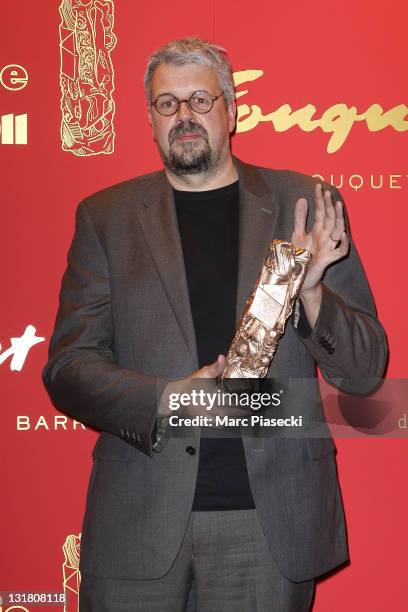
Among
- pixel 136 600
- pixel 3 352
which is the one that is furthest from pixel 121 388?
pixel 3 352

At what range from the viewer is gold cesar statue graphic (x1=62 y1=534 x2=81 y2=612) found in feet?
8.62

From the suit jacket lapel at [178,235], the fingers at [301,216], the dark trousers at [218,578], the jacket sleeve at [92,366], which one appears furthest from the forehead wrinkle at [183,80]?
the dark trousers at [218,578]

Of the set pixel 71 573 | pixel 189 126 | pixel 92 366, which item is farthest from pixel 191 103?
pixel 71 573

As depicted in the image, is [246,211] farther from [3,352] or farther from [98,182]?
[3,352]

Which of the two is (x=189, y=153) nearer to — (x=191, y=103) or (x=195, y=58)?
(x=191, y=103)

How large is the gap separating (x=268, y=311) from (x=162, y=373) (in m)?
0.36

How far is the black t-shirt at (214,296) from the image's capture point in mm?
1874

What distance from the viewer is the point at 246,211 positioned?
6.73 feet

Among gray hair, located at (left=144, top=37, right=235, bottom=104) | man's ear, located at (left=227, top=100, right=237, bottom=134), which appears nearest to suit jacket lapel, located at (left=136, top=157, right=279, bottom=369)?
man's ear, located at (left=227, top=100, right=237, bottom=134)

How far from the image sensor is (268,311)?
1702mm

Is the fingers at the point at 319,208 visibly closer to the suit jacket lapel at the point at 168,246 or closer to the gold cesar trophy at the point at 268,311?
the gold cesar trophy at the point at 268,311

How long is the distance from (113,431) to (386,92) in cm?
138

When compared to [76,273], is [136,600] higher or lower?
lower

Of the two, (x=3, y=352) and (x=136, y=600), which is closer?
(x=136, y=600)
